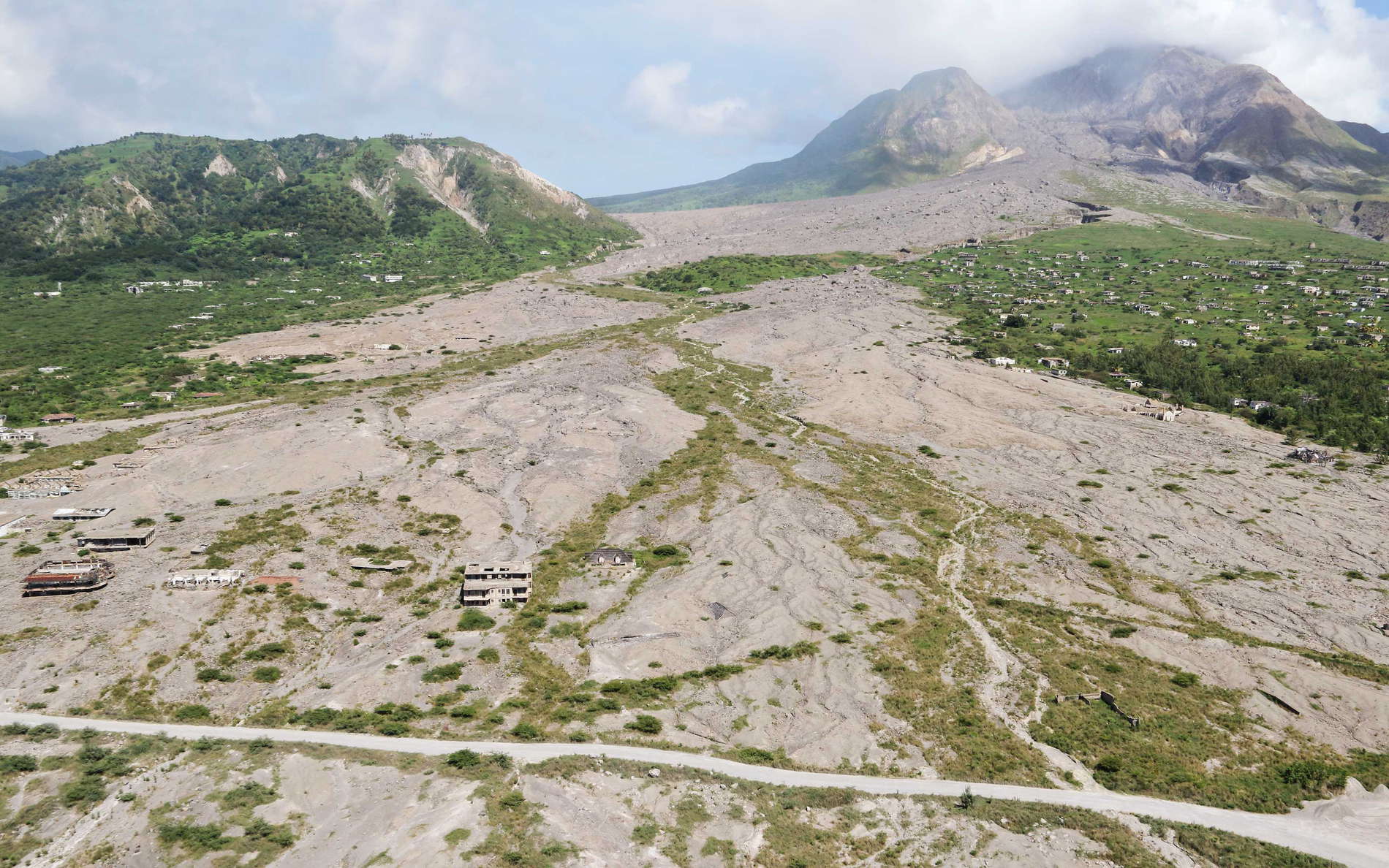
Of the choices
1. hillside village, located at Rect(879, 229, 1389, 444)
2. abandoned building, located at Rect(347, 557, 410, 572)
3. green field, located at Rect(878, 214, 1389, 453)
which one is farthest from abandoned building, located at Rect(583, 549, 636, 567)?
hillside village, located at Rect(879, 229, 1389, 444)

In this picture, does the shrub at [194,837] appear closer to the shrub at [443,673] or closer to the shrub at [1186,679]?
the shrub at [443,673]

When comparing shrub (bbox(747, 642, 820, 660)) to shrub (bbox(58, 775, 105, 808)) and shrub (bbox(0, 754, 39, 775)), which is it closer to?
shrub (bbox(58, 775, 105, 808))

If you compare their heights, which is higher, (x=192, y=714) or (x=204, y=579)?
(x=204, y=579)

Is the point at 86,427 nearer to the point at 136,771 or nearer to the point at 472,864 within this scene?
the point at 136,771

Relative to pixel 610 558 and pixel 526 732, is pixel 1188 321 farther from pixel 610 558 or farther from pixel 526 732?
pixel 526 732

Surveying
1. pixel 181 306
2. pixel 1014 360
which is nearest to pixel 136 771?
pixel 1014 360

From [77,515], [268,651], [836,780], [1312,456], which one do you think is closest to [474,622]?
[268,651]

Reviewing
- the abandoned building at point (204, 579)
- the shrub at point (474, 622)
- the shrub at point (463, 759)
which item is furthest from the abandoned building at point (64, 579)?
the shrub at point (463, 759)
